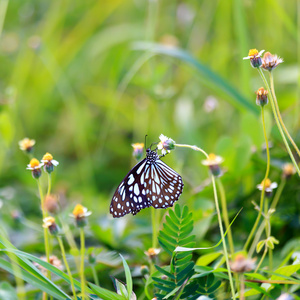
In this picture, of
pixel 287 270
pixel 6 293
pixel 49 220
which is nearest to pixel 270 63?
pixel 287 270

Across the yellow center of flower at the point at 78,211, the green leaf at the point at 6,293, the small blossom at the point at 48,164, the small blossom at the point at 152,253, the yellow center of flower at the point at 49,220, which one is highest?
the small blossom at the point at 48,164

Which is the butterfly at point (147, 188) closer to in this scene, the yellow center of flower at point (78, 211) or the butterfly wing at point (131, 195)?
the butterfly wing at point (131, 195)

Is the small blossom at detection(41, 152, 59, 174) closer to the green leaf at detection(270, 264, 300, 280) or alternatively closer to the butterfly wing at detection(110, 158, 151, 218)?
the butterfly wing at detection(110, 158, 151, 218)

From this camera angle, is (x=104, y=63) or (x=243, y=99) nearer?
(x=243, y=99)

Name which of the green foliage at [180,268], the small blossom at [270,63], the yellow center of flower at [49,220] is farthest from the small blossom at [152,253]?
the small blossom at [270,63]

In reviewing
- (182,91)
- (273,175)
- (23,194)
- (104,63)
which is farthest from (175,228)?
(104,63)

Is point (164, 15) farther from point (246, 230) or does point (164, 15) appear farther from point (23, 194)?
point (246, 230)

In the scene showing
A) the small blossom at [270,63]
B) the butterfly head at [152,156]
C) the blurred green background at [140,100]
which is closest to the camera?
the small blossom at [270,63]
